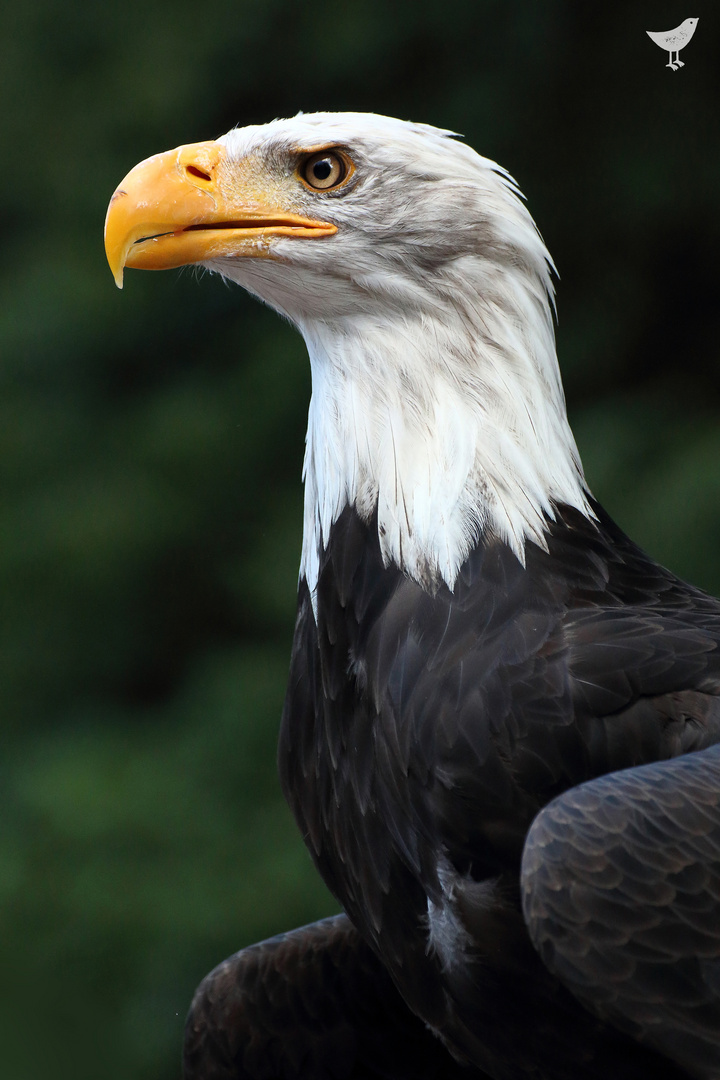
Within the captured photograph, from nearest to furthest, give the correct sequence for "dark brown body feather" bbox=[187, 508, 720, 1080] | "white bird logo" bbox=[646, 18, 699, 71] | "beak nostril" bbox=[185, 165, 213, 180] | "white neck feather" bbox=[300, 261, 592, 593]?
"dark brown body feather" bbox=[187, 508, 720, 1080], "white neck feather" bbox=[300, 261, 592, 593], "beak nostril" bbox=[185, 165, 213, 180], "white bird logo" bbox=[646, 18, 699, 71]

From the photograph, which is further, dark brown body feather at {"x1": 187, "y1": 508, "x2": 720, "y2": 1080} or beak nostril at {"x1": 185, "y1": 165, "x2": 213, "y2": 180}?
beak nostril at {"x1": 185, "y1": 165, "x2": 213, "y2": 180}

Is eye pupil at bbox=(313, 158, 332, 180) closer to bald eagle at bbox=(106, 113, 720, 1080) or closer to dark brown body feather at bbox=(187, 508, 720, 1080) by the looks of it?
bald eagle at bbox=(106, 113, 720, 1080)

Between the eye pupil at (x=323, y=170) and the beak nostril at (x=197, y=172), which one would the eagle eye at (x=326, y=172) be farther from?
the beak nostril at (x=197, y=172)

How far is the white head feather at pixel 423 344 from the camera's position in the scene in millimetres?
1872

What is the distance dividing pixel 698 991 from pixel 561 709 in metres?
0.38

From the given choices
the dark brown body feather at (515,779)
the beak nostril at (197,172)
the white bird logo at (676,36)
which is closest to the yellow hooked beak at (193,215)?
the beak nostril at (197,172)

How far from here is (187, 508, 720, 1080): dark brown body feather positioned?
1.51 m

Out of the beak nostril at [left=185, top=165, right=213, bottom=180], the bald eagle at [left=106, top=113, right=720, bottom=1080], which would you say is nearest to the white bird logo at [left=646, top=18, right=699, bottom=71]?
the bald eagle at [left=106, top=113, right=720, bottom=1080]

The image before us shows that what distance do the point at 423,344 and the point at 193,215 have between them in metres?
0.40

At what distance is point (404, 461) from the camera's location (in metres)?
1.90

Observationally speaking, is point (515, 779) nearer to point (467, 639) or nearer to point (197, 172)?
point (467, 639)

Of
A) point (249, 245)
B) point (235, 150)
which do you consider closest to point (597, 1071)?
point (249, 245)

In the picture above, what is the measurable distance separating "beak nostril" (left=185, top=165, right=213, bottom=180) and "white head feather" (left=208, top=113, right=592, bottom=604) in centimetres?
6

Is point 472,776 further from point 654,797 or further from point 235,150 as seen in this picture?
point 235,150
